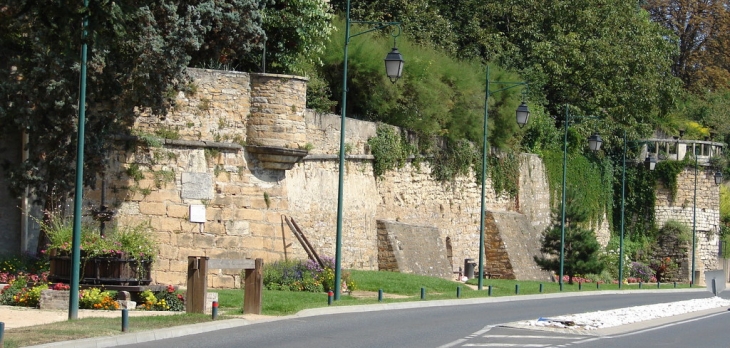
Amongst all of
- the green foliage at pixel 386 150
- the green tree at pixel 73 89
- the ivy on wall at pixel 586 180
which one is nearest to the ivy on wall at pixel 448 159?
the green foliage at pixel 386 150

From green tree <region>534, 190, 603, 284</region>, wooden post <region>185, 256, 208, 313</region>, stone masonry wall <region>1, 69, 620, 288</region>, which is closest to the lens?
wooden post <region>185, 256, 208, 313</region>

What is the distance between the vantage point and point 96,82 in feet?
88.3

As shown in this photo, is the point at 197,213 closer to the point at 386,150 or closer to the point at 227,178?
the point at 227,178

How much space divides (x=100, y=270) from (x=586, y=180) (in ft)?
132

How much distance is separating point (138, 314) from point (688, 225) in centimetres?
4920

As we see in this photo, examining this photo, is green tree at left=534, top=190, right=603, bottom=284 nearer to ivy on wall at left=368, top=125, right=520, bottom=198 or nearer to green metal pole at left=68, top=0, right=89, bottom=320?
ivy on wall at left=368, top=125, right=520, bottom=198

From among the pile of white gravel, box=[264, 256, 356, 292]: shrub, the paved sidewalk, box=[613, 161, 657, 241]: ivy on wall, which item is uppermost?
box=[613, 161, 657, 241]: ivy on wall

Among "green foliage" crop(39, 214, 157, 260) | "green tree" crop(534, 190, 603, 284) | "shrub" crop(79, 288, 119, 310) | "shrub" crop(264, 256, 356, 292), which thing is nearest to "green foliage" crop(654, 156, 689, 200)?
"green tree" crop(534, 190, 603, 284)

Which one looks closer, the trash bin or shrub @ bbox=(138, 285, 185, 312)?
shrub @ bbox=(138, 285, 185, 312)

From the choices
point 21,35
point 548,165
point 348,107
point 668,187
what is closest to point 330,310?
point 21,35

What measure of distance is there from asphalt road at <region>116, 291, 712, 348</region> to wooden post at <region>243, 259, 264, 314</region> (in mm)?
730

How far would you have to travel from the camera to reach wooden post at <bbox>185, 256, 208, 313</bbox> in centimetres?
2091

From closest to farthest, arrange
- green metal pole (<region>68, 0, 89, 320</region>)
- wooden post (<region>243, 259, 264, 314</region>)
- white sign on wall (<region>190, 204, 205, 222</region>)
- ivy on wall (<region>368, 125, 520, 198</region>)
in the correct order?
green metal pole (<region>68, 0, 89, 320</region>)
wooden post (<region>243, 259, 264, 314</region>)
white sign on wall (<region>190, 204, 205, 222</region>)
ivy on wall (<region>368, 125, 520, 198</region>)

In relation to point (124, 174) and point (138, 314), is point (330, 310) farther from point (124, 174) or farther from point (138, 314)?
point (124, 174)
